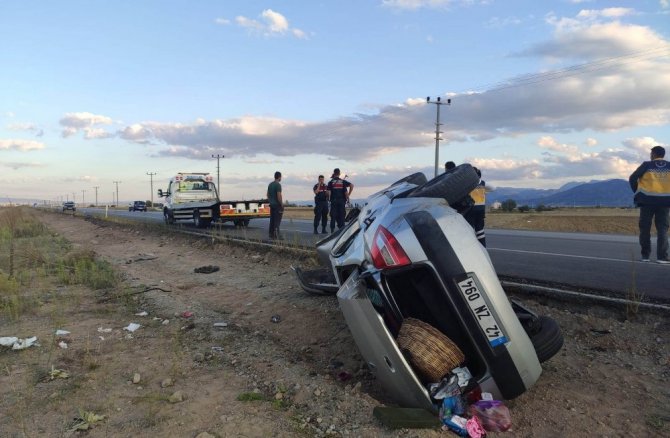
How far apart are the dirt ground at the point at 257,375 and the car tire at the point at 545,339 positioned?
0.41 meters

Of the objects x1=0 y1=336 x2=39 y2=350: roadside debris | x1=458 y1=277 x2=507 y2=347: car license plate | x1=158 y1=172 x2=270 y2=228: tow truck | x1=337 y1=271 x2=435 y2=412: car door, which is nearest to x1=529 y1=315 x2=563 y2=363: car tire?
x1=458 y1=277 x2=507 y2=347: car license plate

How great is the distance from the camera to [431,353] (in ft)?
9.53

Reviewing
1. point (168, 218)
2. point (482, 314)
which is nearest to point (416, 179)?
point (482, 314)

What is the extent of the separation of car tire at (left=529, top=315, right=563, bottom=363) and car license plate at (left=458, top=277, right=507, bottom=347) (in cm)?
56

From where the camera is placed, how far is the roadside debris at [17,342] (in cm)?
499

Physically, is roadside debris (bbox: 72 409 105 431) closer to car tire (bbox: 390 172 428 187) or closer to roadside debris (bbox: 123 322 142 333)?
roadside debris (bbox: 123 322 142 333)

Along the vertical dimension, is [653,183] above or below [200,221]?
above

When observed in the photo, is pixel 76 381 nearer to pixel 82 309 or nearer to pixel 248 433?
pixel 248 433

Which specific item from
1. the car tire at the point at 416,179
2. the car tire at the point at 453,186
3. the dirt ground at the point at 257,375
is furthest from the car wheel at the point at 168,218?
the car tire at the point at 453,186

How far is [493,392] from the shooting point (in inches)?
115

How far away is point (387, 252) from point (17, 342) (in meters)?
4.25

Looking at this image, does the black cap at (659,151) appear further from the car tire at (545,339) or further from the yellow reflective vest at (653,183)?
the car tire at (545,339)

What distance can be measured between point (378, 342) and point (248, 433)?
942 millimetres

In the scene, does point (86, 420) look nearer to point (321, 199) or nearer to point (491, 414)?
point (491, 414)
